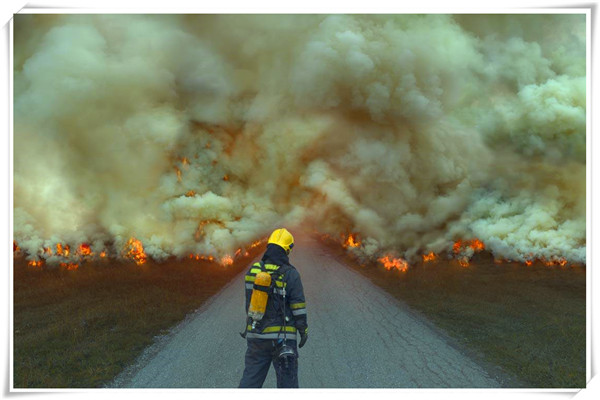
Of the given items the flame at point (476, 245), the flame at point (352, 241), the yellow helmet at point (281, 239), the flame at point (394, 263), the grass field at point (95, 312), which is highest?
the yellow helmet at point (281, 239)

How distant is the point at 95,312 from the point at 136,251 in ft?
7.39

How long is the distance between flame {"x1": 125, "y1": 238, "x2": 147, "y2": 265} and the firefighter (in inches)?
293

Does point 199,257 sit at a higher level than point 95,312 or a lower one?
higher

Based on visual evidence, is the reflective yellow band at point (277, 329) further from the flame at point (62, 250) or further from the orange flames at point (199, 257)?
the flame at point (62, 250)

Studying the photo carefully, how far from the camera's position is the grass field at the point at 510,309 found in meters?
6.75

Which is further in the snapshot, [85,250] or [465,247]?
[465,247]

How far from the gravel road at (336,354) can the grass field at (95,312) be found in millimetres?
626

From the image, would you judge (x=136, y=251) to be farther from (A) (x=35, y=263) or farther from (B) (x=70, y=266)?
(A) (x=35, y=263)

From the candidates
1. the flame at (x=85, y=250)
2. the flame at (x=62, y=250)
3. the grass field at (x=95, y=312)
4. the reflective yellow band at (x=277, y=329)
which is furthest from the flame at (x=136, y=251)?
the reflective yellow band at (x=277, y=329)

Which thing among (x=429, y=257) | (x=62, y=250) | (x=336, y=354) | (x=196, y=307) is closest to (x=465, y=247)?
(x=429, y=257)

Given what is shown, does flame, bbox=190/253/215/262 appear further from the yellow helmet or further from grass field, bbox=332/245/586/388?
the yellow helmet

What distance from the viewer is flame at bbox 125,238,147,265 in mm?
11109

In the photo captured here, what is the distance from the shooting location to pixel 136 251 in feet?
36.9
